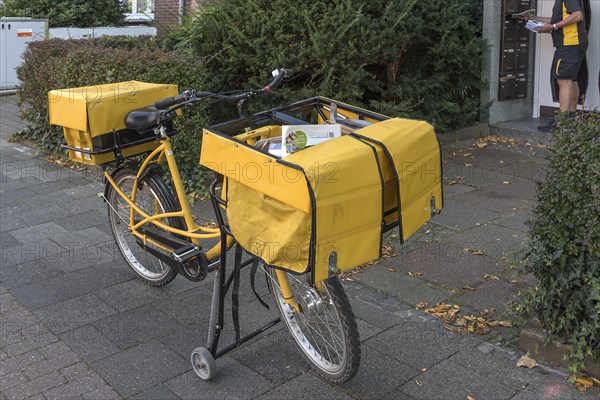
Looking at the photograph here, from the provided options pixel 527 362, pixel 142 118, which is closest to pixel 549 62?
pixel 527 362

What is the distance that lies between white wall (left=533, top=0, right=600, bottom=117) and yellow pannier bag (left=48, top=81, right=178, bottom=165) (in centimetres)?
559

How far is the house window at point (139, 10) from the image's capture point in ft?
55.9

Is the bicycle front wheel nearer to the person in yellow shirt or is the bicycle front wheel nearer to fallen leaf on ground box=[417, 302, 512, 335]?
fallen leaf on ground box=[417, 302, 512, 335]

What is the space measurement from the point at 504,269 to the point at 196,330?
2.16 metres

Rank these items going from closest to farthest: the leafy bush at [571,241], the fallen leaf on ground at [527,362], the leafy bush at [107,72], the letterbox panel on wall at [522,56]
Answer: the leafy bush at [571,241]
the fallen leaf on ground at [527,362]
the leafy bush at [107,72]
the letterbox panel on wall at [522,56]

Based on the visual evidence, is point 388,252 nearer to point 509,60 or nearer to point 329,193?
point 329,193

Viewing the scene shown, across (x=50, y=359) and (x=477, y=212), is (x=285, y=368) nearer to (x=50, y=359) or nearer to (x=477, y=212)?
(x=50, y=359)

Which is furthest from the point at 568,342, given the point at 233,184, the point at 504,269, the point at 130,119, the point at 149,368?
the point at 130,119

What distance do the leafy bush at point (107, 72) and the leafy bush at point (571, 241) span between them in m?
3.92

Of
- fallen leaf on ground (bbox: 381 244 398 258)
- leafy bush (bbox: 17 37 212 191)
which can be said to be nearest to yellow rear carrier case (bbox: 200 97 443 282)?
fallen leaf on ground (bbox: 381 244 398 258)

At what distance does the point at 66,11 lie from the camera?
1450cm

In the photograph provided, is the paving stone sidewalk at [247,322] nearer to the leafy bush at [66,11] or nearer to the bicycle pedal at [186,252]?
the bicycle pedal at [186,252]

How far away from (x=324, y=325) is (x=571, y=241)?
131cm

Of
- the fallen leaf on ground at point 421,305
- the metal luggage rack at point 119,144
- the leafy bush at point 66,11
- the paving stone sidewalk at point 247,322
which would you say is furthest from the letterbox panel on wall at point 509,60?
the leafy bush at point 66,11
